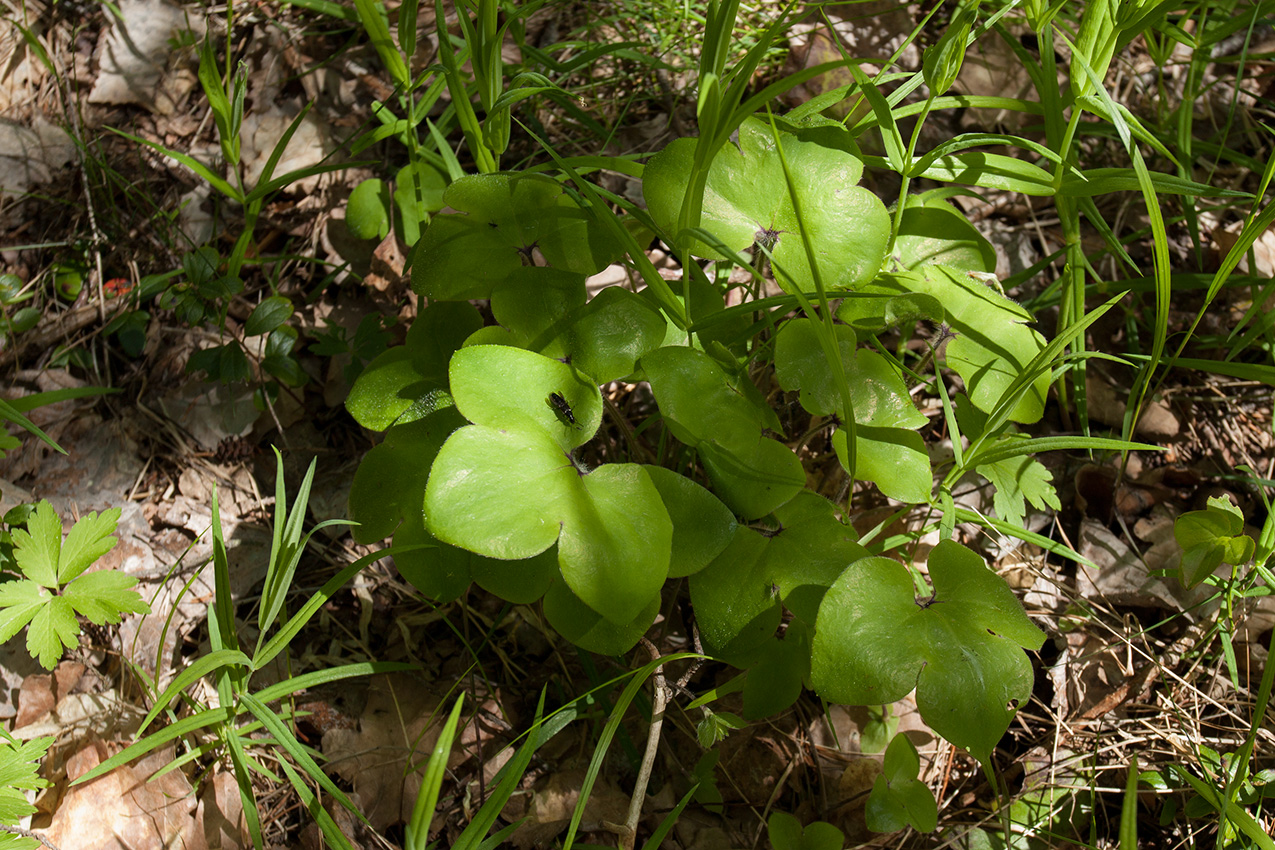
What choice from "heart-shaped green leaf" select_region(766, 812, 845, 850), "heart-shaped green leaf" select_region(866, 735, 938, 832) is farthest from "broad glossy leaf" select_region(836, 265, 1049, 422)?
"heart-shaped green leaf" select_region(766, 812, 845, 850)

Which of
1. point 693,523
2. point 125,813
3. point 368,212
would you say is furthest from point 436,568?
point 368,212

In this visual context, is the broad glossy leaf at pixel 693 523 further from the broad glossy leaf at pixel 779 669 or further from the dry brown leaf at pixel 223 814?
the dry brown leaf at pixel 223 814

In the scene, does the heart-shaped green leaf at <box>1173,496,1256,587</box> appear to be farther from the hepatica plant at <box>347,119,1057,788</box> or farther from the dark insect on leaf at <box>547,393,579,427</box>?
the dark insect on leaf at <box>547,393,579,427</box>

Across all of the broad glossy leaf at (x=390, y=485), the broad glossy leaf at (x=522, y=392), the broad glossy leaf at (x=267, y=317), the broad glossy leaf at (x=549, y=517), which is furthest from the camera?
the broad glossy leaf at (x=267, y=317)

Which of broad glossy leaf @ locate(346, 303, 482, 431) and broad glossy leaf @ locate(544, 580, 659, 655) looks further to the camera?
broad glossy leaf @ locate(346, 303, 482, 431)

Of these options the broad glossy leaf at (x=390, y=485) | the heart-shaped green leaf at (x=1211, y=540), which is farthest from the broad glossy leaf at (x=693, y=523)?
the heart-shaped green leaf at (x=1211, y=540)

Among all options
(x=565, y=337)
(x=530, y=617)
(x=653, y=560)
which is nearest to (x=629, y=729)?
(x=530, y=617)
